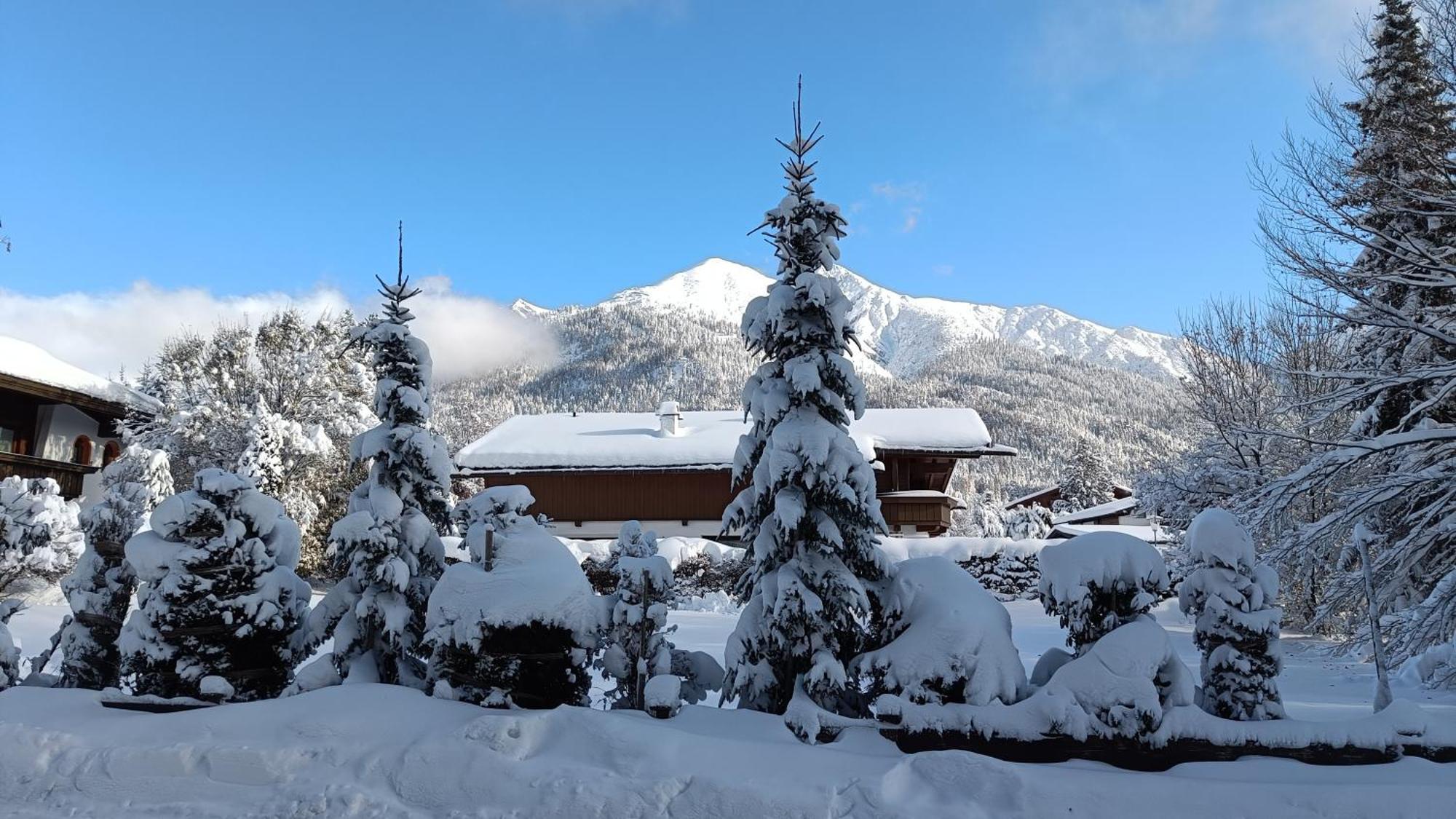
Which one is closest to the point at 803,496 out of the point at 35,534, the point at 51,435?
the point at 35,534

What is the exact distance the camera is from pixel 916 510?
3316 cm

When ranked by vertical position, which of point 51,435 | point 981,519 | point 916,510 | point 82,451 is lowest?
point 916,510

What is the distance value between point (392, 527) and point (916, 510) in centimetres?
2696

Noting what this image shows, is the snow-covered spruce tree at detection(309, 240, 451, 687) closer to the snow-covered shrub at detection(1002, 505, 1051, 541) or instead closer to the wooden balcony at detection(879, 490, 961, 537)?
the wooden balcony at detection(879, 490, 961, 537)

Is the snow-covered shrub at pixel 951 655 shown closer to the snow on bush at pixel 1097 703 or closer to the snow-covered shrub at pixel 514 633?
the snow on bush at pixel 1097 703

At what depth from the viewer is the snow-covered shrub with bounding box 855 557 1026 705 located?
6.82m

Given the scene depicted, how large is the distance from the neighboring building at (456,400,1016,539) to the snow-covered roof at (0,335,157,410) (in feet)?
40.1

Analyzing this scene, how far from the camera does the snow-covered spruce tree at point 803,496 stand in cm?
759

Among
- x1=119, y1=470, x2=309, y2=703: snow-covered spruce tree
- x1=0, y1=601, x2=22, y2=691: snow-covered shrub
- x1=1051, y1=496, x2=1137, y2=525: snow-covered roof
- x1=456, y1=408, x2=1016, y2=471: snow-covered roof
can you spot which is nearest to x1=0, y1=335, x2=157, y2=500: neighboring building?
x1=456, y1=408, x2=1016, y2=471: snow-covered roof

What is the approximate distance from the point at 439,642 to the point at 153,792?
7.90ft

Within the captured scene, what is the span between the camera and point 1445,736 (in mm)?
6316

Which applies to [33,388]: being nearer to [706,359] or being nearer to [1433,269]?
[1433,269]

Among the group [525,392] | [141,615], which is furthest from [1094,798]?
[525,392]

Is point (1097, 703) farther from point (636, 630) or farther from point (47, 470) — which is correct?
point (47, 470)
